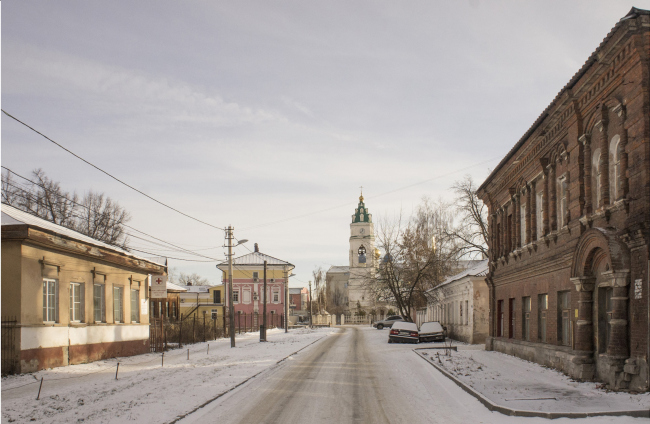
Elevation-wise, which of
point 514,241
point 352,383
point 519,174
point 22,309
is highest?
point 519,174

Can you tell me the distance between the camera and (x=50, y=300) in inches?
768

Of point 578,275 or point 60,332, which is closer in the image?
point 578,275

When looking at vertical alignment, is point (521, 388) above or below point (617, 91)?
below

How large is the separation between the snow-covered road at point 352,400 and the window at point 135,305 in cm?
1062

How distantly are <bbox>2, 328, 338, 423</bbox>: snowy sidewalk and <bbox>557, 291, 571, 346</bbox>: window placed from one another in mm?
9565

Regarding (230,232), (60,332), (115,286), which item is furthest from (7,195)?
(60,332)

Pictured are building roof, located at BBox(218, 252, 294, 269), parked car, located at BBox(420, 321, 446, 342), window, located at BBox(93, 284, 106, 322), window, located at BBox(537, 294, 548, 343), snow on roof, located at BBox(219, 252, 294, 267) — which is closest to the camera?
window, located at BBox(537, 294, 548, 343)

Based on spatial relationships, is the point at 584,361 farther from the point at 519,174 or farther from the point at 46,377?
the point at 46,377

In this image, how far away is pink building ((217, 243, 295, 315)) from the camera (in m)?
80.0

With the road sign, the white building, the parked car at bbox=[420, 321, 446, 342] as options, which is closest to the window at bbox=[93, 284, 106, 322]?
the road sign

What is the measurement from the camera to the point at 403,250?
169 ft

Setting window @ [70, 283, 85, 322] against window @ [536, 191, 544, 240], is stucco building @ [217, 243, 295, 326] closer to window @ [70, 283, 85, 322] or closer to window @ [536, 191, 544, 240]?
window @ [70, 283, 85, 322]

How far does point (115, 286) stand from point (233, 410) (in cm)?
1493

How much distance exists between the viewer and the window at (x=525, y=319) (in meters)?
23.5
